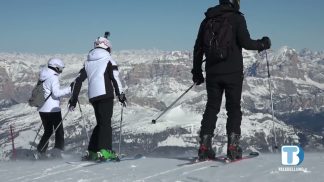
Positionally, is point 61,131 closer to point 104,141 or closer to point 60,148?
point 60,148

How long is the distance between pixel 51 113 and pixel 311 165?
940 centimetres

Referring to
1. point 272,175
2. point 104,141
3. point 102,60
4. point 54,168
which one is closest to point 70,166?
point 54,168

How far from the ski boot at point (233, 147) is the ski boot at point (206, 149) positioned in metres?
0.45

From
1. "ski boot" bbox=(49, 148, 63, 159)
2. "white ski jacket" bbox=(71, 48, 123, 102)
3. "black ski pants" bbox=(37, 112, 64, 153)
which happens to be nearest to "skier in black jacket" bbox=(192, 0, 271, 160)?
"white ski jacket" bbox=(71, 48, 123, 102)

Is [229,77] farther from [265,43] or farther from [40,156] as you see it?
[40,156]

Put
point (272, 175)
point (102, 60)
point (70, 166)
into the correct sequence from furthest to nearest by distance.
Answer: point (102, 60) → point (70, 166) → point (272, 175)

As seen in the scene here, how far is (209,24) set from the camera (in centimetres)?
1035

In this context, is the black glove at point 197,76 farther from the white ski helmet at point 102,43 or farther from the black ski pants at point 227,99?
the white ski helmet at point 102,43

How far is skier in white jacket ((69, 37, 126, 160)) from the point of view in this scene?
12.5 metres

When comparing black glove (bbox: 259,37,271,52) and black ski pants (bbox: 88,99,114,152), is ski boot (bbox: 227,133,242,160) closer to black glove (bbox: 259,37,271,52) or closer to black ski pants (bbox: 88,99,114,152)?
black glove (bbox: 259,37,271,52)

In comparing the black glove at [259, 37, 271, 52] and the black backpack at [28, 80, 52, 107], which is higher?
the black glove at [259, 37, 271, 52]

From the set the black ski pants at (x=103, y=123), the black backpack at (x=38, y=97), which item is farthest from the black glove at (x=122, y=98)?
the black backpack at (x=38, y=97)

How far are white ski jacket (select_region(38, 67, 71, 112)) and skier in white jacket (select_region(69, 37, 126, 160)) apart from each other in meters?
3.04

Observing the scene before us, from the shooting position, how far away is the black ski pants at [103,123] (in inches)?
496
